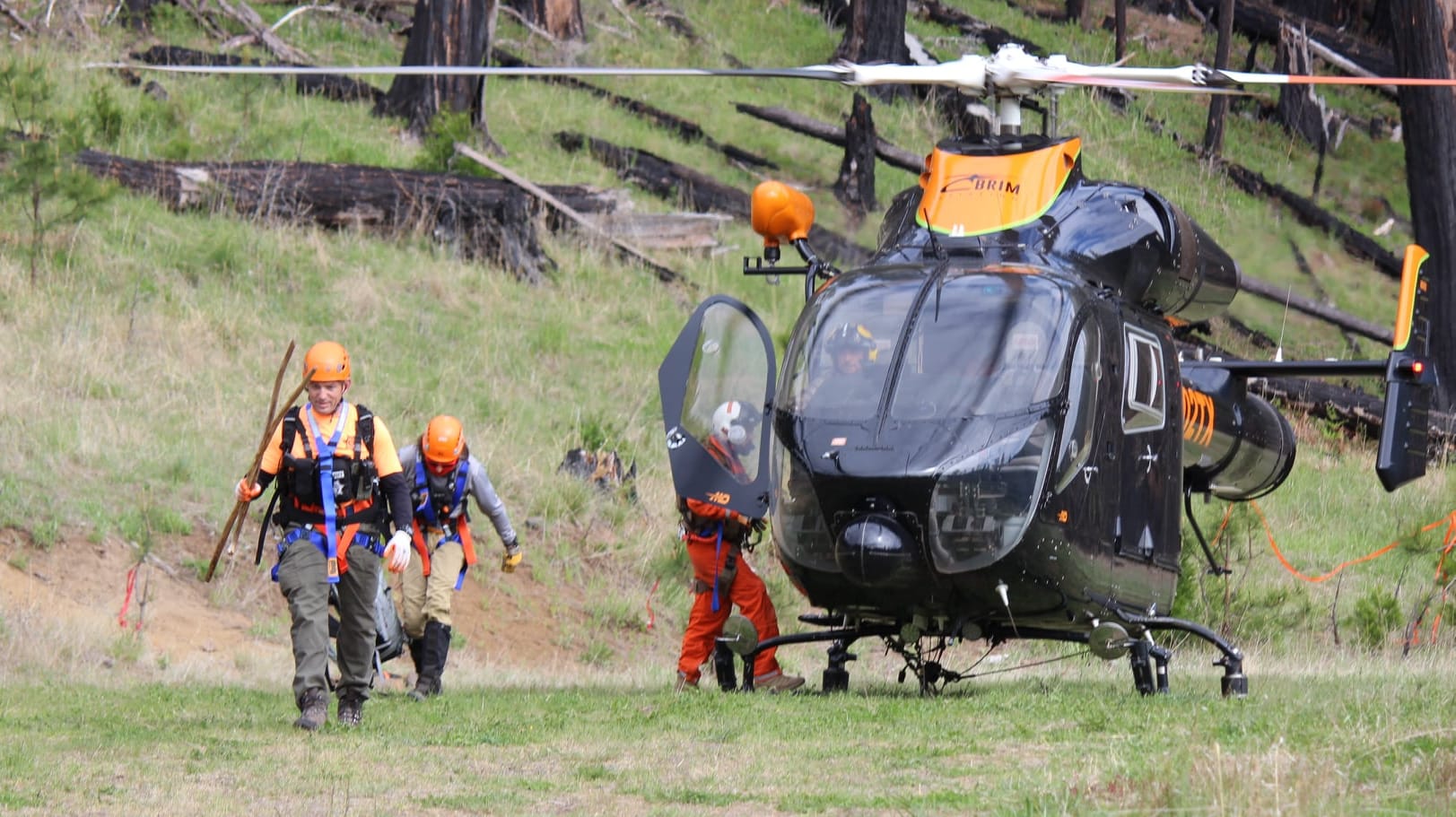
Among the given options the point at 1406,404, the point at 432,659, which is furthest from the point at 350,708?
the point at 1406,404

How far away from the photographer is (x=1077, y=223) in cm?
1084

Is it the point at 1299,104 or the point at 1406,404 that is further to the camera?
the point at 1299,104

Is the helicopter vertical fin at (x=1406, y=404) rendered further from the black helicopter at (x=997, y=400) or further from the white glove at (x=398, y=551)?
the white glove at (x=398, y=551)

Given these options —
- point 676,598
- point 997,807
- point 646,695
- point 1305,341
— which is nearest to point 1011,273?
point 646,695

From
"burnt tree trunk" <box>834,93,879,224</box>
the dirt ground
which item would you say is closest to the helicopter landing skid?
the dirt ground

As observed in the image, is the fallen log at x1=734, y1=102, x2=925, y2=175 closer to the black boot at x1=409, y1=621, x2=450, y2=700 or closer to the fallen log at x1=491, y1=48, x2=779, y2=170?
the fallen log at x1=491, y1=48, x2=779, y2=170

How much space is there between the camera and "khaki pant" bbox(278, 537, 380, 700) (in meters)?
9.23

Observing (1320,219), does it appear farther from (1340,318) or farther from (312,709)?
(312,709)

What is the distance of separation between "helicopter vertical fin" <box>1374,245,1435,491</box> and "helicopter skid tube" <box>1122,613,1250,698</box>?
1.29 metres

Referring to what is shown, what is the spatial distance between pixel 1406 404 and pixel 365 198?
12958 millimetres

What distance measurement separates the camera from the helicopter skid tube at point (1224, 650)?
10234mm

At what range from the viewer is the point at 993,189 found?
10906 mm

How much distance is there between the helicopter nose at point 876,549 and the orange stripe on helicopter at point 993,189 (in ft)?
7.12

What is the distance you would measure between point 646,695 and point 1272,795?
5127mm
